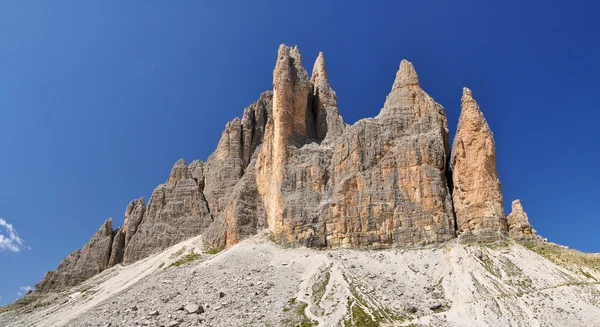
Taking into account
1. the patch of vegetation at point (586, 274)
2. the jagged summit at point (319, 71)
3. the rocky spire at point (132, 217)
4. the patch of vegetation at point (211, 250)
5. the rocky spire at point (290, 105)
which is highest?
the jagged summit at point (319, 71)

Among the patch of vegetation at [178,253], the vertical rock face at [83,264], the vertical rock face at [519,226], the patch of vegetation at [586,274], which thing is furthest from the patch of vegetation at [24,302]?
the patch of vegetation at [586,274]

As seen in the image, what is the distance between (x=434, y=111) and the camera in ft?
274

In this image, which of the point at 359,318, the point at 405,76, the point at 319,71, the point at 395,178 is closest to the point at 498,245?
the point at 395,178

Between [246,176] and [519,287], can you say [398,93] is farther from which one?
[519,287]

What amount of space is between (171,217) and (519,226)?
81.9 meters

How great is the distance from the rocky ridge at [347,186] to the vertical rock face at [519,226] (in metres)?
0.18

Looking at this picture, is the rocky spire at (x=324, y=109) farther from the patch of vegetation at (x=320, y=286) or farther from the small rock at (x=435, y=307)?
the small rock at (x=435, y=307)

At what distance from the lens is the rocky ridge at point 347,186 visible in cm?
7150

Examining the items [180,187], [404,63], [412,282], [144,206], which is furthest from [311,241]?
[144,206]

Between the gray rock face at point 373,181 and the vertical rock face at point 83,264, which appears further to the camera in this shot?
the vertical rock face at point 83,264

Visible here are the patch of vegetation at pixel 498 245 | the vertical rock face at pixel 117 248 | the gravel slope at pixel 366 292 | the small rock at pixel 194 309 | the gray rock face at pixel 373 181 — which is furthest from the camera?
the vertical rock face at pixel 117 248

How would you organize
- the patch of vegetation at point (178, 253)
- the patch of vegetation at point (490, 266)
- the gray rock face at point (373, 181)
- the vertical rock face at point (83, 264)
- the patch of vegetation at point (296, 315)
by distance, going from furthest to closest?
the vertical rock face at point (83, 264) < the patch of vegetation at point (178, 253) < the gray rock face at point (373, 181) < the patch of vegetation at point (490, 266) < the patch of vegetation at point (296, 315)

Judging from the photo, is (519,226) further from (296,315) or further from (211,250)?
(211,250)

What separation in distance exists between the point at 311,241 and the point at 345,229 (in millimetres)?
5930
